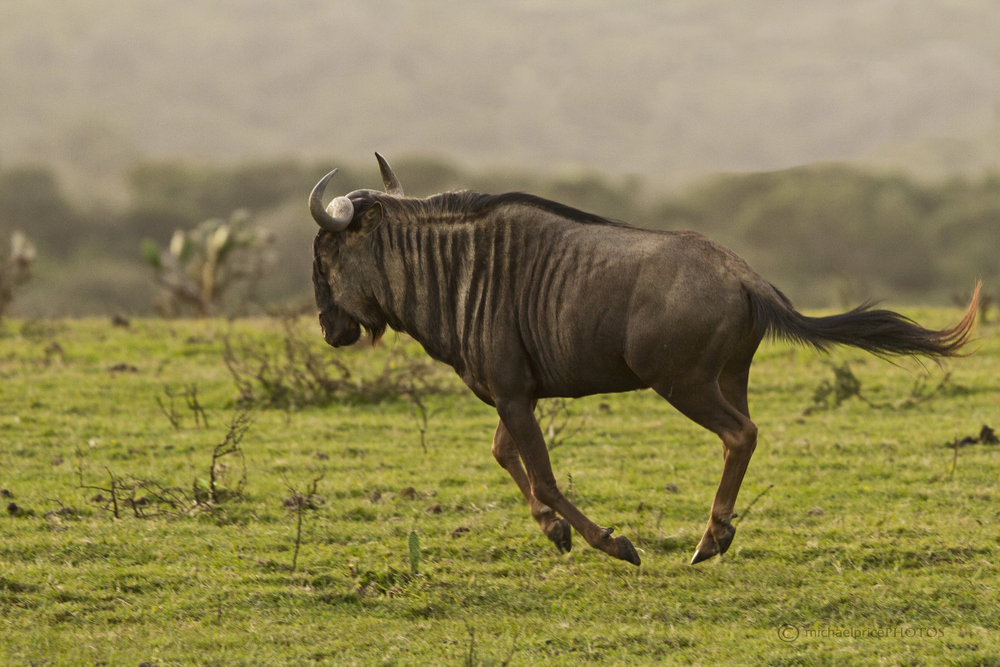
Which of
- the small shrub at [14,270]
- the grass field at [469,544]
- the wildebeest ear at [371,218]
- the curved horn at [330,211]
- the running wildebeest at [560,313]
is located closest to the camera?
the grass field at [469,544]

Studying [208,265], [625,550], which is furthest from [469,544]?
[208,265]

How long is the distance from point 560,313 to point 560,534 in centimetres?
128

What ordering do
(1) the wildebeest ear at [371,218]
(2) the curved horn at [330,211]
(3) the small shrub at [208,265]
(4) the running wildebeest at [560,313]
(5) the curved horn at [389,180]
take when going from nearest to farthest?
(4) the running wildebeest at [560,313], (2) the curved horn at [330,211], (1) the wildebeest ear at [371,218], (5) the curved horn at [389,180], (3) the small shrub at [208,265]

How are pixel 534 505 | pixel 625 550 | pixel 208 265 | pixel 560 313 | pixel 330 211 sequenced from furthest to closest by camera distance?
pixel 208 265
pixel 330 211
pixel 534 505
pixel 560 313
pixel 625 550

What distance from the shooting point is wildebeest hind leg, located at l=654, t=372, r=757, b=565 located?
573cm

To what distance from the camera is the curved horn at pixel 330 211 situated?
20.2ft

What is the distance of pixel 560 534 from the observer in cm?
598

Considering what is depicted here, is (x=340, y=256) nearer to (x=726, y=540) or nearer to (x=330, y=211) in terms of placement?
(x=330, y=211)

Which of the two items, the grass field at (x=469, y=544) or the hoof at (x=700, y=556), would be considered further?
the hoof at (x=700, y=556)

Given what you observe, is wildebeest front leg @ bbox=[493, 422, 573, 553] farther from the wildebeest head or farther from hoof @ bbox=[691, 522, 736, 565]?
the wildebeest head

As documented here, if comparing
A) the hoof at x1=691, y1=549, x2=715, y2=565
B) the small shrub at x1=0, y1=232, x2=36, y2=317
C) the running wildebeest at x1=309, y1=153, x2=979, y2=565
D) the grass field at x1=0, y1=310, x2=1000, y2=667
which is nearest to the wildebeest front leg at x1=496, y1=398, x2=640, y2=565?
the running wildebeest at x1=309, y1=153, x2=979, y2=565

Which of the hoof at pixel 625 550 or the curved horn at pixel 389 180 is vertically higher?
the curved horn at pixel 389 180

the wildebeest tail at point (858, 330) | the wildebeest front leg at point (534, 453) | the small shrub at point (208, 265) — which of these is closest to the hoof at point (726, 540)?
the wildebeest front leg at point (534, 453)

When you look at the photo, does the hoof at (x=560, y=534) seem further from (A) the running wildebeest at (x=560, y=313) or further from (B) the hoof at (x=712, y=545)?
(B) the hoof at (x=712, y=545)
